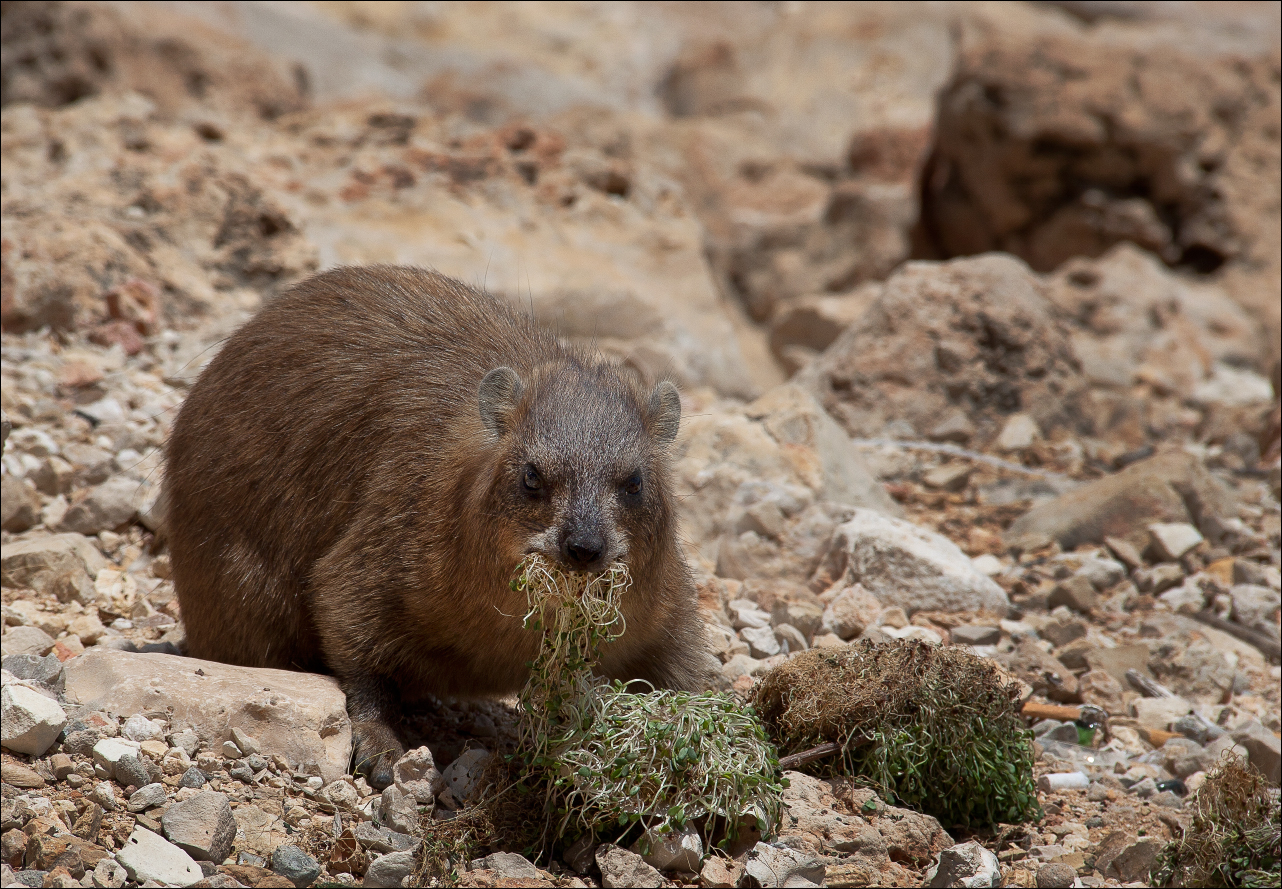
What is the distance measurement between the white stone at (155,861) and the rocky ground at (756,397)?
1cm

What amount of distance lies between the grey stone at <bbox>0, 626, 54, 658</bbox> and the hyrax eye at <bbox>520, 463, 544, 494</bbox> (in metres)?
2.14

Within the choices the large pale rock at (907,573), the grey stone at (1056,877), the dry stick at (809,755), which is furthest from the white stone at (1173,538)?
the dry stick at (809,755)

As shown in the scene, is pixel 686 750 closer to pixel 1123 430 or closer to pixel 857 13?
pixel 1123 430

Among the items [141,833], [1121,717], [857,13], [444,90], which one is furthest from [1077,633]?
[857,13]

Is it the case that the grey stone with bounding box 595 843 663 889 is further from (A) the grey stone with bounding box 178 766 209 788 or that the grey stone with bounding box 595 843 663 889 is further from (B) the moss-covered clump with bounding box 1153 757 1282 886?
(B) the moss-covered clump with bounding box 1153 757 1282 886

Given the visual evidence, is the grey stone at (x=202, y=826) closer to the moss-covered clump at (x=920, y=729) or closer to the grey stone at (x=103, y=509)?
the moss-covered clump at (x=920, y=729)

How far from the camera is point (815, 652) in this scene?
4742mm

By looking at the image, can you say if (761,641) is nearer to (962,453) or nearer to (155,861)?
(155,861)

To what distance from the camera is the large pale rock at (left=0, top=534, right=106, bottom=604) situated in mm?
5324

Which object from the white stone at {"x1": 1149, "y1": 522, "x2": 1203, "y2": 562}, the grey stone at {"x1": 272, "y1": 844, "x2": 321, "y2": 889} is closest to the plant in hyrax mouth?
the grey stone at {"x1": 272, "y1": 844, "x2": 321, "y2": 889}

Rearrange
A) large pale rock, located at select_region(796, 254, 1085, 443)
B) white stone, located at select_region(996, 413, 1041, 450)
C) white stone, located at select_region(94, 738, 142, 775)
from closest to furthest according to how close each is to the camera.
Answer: white stone, located at select_region(94, 738, 142, 775) → white stone, located at select_region(996, 413, 1041, 450) → large pale rock, located at select_region(796, 254, 1085, 443)

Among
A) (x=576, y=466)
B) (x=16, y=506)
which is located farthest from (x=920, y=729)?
(x=16, y=506)

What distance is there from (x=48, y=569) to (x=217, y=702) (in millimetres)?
1654

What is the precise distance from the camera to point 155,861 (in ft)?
11.6
